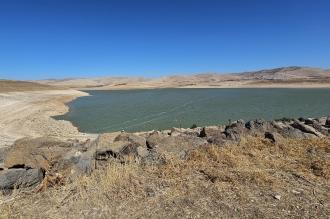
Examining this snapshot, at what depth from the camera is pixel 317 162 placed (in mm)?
7895

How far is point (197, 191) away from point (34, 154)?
12.0ft

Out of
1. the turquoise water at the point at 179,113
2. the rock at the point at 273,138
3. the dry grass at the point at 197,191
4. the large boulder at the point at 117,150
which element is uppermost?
the large boulder at the point at 117,150

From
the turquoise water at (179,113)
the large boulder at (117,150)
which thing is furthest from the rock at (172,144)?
the turquoise water at (179,113)

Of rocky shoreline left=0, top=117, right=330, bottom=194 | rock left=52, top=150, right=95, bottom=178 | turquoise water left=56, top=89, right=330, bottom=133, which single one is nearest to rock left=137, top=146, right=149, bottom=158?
rocky shoreline left=0, top=117, right=330, bottom=194

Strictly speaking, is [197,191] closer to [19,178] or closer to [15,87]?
[19,178]

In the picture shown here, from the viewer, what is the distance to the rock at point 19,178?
659 cm

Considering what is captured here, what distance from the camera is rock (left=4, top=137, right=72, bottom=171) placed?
301 inches

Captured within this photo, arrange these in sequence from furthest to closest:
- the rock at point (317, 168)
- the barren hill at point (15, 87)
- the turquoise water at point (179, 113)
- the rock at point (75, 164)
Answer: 1. the barren hill at point (15, 87)
2. the turquoise water at point (179, 113)
3. the rock at point (75, 164)
4. the rock at point (317, 168)

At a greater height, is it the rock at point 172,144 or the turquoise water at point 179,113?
the rock at point 172,144

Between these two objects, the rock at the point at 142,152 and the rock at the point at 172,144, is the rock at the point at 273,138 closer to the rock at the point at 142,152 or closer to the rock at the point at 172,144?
the rock at the point at 172,144

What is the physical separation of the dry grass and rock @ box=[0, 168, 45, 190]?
31 cm

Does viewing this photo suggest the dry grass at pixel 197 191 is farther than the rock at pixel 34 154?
No

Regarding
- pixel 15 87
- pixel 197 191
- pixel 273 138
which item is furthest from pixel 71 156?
pixel 15 87

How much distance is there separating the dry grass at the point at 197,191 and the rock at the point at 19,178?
1.03 feet
